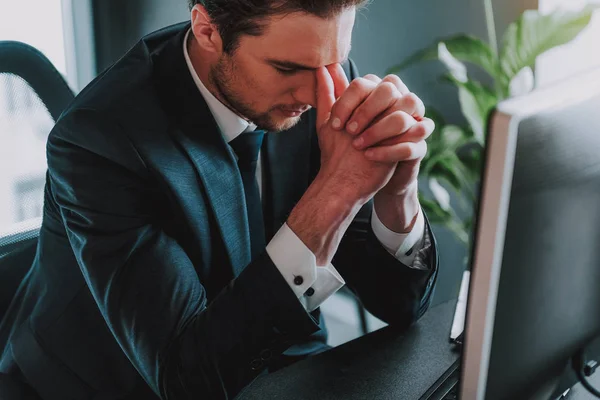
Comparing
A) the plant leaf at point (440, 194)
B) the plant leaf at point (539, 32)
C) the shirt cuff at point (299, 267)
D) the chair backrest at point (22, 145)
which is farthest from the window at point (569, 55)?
the chair backrest at point (22, 145)

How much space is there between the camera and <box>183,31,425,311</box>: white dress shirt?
3.48 ft

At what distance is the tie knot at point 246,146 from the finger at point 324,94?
6.8 inches

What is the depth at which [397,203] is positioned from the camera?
1259 millimetres

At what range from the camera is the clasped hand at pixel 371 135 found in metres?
1.11

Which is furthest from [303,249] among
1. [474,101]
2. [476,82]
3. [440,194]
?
[440,194]

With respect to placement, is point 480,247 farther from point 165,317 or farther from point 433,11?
point 433,11

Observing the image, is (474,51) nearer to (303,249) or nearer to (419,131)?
(419,131)

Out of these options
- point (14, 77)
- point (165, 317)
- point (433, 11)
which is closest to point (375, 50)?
point (433, 11)

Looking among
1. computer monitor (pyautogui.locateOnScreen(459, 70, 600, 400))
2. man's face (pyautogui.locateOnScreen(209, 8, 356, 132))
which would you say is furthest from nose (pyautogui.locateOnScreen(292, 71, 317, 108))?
computer monitor (pyautogui.locateOnScreen(459, 70, 600, 400))

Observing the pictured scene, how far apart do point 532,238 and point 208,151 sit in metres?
0.67

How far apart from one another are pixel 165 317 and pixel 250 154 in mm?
402

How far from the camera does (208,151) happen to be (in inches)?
48.5

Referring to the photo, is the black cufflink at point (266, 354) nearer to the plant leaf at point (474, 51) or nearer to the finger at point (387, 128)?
the finger at point (387, 128)

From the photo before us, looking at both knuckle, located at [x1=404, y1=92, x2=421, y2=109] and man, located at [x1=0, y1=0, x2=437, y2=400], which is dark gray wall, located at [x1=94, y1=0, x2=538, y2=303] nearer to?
man, located at [x1=0, y1=0, x2=437, y2=400]
